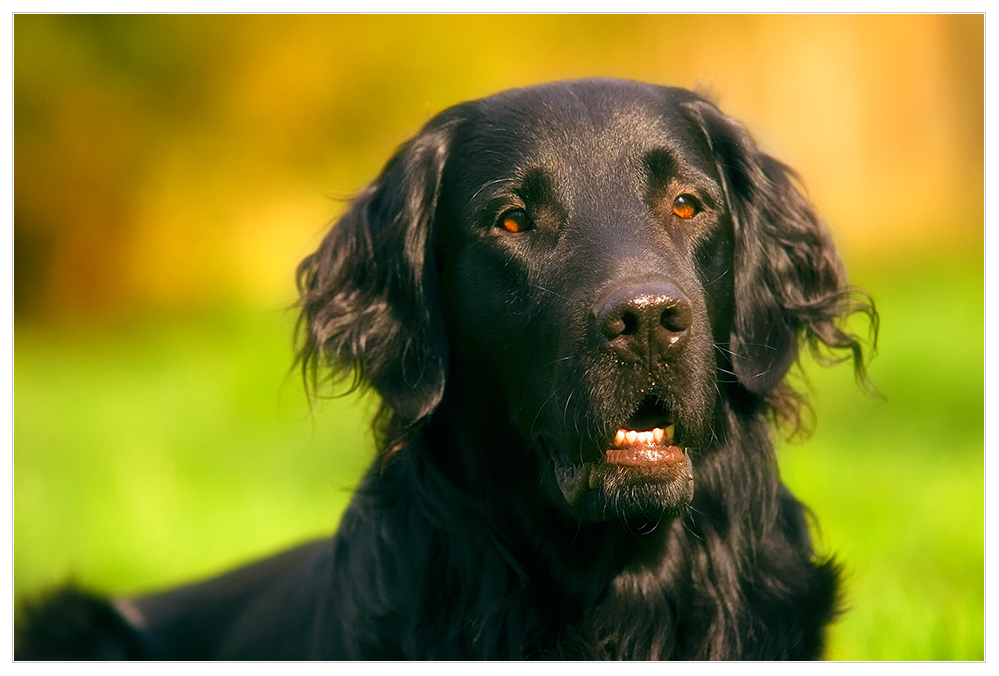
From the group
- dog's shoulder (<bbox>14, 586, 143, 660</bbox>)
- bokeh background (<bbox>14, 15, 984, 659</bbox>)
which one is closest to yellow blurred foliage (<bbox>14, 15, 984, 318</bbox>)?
bokeh background (<bbox>14, 15, 984, 659</bbox>)

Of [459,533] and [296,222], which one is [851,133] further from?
[459,533]

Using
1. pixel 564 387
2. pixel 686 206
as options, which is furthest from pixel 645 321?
pixel 686 206

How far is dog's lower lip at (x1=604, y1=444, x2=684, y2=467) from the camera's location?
2.99m

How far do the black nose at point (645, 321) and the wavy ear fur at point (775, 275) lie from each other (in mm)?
651

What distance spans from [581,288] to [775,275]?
3.05 ft

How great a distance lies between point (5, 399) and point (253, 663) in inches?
64.3

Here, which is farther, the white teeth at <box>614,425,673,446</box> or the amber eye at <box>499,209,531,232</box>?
the amber eye at <box>499,209,531,232</box>

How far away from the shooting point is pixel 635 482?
2.97 meters

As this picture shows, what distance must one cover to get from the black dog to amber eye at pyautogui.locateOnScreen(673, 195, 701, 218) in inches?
0.4

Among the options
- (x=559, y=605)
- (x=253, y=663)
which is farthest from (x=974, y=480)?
(x=253, y=663)

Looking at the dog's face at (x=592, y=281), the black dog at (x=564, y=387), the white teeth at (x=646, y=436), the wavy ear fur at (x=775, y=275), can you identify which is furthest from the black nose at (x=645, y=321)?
the wavy ear fur at (x=775, y=275)

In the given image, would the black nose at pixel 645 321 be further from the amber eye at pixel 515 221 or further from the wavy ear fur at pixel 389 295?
the wavy ear fur at pixel 389 295

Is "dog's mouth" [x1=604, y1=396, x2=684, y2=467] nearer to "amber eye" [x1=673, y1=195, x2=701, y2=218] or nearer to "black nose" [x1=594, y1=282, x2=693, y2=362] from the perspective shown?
"black nose" [x1=594, y1=282, x2=693, y2=362]

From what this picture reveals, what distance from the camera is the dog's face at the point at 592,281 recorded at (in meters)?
2.88
